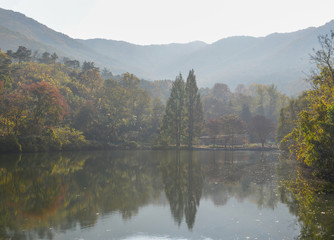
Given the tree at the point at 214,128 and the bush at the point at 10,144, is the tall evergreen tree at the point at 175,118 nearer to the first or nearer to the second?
the tree at the point at 214,128

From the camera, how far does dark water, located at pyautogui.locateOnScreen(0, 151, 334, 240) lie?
11.6 meters

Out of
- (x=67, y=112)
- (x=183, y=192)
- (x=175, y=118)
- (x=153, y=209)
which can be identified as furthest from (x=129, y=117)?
(x=153, y=209)

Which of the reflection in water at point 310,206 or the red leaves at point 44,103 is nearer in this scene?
the reflection in water at point 310,206

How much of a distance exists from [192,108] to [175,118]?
16.3 ft

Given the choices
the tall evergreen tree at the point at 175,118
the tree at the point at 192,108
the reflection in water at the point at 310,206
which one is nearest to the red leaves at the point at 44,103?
the tall evergreen tree at the point at 175,118

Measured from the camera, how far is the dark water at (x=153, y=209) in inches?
457

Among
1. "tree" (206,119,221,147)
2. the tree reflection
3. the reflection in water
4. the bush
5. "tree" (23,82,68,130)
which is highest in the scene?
"tree" (23,82,68,130)

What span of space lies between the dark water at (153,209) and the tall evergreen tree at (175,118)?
42.5 metres

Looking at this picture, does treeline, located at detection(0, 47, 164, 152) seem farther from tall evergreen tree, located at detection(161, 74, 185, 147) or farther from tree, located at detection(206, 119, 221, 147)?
tree, located at detection(206, 119, 221, 147)

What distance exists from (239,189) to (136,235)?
443 inches

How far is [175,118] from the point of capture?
6838cm

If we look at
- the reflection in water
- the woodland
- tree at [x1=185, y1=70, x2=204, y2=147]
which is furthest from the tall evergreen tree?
the reflection in water

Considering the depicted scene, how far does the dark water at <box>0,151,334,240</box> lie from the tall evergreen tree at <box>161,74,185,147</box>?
139 feet

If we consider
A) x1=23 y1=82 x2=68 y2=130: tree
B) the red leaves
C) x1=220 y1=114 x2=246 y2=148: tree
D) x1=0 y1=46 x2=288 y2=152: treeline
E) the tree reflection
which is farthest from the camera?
x1=220 y1=114 x2=246 y2=148: tree
